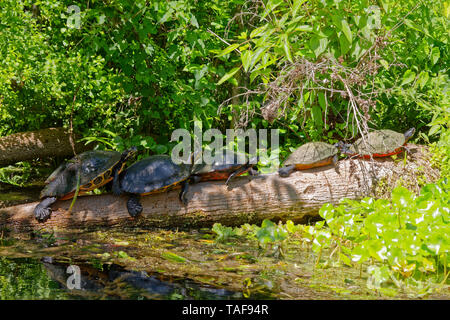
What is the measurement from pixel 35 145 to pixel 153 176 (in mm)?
2581

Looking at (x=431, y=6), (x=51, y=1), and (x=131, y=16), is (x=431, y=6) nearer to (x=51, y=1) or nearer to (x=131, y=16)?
(x=131, y=16)

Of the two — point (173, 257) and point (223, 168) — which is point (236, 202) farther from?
point (173, 257)

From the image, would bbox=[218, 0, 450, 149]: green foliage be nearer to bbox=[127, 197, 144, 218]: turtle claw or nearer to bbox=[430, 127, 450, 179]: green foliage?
bbox=[430, 127, 450, 179]: green foliage

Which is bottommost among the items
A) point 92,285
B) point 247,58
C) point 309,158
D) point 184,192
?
point 92,285

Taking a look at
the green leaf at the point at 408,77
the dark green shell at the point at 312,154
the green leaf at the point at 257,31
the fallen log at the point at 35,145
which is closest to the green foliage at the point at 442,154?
the green leaf at the point at 408,77

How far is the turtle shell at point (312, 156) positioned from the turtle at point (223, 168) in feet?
1.58

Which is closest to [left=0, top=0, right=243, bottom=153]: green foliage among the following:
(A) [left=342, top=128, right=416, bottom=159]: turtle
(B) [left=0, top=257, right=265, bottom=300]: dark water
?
(A) [left=342, top=128, right=416, bottom=159]: turtle

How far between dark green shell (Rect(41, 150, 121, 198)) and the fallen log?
153 centimetres

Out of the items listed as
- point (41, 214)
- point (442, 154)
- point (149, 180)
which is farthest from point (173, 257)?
point (442, 154)

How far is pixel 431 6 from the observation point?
513cm

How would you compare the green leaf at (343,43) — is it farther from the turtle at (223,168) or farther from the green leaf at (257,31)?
the turtle at (223,168)

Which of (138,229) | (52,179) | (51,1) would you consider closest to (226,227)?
(138,229)

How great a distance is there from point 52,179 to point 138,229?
1045 mm

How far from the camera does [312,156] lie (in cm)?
509
